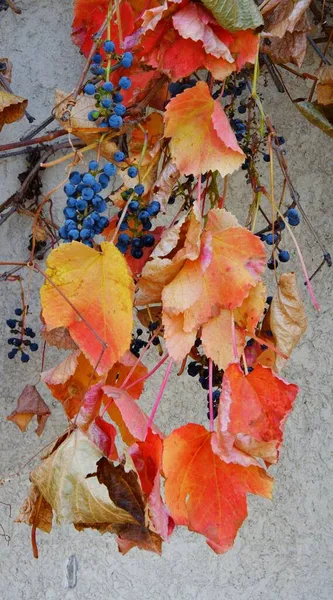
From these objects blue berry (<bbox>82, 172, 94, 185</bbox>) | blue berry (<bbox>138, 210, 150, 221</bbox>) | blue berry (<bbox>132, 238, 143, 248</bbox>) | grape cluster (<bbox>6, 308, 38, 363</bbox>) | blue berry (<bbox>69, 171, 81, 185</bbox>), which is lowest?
grape cluster (<bbox>6, 308, 38, 363</bbox>)

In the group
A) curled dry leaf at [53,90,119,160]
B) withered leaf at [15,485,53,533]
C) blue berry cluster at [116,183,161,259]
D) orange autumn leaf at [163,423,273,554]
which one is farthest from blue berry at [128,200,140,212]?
withered leaf at [15,485,53,533]

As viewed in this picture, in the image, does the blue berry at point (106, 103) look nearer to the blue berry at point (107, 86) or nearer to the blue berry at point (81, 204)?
the blue berry at point (107, 86)

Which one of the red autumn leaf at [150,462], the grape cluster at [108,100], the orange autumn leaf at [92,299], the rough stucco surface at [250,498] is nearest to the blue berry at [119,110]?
the grape cluster at [108,100]

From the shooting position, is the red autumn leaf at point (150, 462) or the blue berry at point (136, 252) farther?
the blue berry at point (136, 252)

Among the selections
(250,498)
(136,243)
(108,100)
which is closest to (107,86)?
(108,100)

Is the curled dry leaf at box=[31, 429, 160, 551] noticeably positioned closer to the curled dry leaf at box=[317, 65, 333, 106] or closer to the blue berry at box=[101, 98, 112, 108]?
the blue berry at box=[101, 98, 112, 108]

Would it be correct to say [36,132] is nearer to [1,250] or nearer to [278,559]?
[1,250]

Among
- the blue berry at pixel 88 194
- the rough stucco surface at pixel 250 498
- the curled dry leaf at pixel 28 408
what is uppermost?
the blue berry at pixel 88 194
